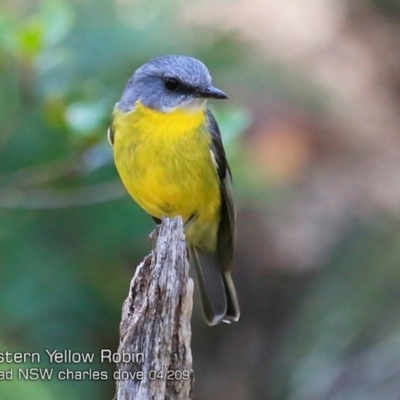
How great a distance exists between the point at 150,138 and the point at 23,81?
0.84 metres

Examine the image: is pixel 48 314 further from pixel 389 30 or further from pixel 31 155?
pixel 389 30

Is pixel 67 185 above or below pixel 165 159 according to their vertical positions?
above

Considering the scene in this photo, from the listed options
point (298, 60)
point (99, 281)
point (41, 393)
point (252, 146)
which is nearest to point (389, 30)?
point (298, 60)

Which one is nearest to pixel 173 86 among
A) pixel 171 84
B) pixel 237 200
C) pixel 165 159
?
pixel 171 84

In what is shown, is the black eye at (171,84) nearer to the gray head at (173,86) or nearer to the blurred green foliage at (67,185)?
the gray head at (173,86)

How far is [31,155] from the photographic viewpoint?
5555mm

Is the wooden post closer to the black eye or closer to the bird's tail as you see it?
the black eye

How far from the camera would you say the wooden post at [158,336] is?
3.42 meters

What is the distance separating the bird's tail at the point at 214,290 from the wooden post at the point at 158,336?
5.78 feet

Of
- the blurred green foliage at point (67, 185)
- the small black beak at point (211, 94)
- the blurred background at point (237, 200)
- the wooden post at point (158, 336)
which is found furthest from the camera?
the blurred background at point (237, 200)

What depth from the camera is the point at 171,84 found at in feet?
15.6

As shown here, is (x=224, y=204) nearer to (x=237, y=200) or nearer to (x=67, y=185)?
(x=67, y=185)

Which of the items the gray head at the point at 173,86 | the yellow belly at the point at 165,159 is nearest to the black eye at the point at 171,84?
the gray head at the point at 173,86

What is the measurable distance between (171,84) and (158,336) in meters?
1.70
